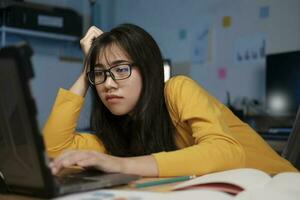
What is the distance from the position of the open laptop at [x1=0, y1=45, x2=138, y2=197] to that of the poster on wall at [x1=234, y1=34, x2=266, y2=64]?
2488 millimetres

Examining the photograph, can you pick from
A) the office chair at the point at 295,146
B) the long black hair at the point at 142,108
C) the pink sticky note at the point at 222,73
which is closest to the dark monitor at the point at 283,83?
the pink sticky note at the point at 222,73

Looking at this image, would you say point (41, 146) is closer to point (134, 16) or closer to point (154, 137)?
point (154, 137)

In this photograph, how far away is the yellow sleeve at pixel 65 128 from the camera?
50.2 inches

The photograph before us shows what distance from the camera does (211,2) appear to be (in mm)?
3336

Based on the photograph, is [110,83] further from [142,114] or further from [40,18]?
[40,18]

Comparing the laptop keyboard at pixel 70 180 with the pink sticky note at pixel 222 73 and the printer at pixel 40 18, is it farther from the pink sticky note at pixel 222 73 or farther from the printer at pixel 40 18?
the printer at pixel 40 18

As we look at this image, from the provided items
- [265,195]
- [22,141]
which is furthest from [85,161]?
[265,195]

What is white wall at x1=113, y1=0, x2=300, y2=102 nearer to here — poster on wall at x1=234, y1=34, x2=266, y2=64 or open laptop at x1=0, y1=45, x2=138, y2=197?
poster on wall at x1=234, y1=34, x2=266, y2=64

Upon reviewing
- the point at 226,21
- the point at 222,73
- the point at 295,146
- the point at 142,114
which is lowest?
the point at 222,73

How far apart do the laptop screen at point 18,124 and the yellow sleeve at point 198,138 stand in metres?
0.30

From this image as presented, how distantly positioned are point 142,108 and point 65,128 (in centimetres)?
27

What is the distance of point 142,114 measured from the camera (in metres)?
1.16

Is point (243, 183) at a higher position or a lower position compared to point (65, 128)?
higher

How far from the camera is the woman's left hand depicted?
73 cm
